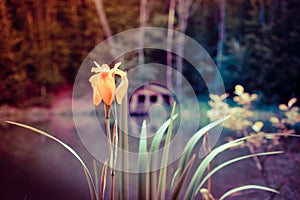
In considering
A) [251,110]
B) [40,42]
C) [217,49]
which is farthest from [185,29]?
[40,42]

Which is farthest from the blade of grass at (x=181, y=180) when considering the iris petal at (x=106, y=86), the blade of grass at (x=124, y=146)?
the iris petal at (x=106, y=86)

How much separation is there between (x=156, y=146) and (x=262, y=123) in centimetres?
66

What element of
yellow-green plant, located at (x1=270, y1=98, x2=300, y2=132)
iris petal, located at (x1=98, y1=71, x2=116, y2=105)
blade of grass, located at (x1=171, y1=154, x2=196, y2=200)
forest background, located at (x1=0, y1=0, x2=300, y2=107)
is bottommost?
blade of grass, located at (x1=171, y1=154, x2=196, y2=200)

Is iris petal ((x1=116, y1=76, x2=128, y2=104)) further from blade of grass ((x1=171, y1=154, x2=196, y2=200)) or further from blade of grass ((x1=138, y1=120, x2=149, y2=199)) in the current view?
blade of grass ((x1=171, y1=154, x2=196, y2=200))

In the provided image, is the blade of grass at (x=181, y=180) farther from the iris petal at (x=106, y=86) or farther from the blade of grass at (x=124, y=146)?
the iris petal at (x=106, y=86)

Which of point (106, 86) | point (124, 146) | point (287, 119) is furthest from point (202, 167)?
point (287, 119)

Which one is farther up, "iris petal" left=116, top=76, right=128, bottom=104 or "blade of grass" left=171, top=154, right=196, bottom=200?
"iris petal" left=116, top=76, right=128, bottom=104

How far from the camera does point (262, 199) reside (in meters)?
1.24

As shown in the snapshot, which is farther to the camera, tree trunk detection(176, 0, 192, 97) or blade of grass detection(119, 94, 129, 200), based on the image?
tree trunk detection(176, 0, 192, 97)

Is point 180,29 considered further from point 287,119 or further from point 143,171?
point 143,171

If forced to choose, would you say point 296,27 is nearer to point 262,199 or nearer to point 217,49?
point 217,49

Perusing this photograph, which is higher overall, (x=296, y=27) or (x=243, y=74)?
(x=296, y=27)

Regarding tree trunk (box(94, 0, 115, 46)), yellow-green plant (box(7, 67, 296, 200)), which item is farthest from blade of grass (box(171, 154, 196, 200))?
tree trunk (box(94, 0, 115, 46))

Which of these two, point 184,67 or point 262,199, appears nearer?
point 262,199
